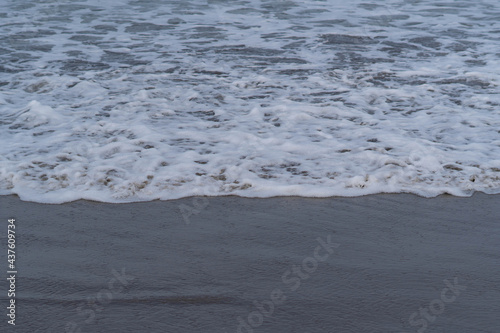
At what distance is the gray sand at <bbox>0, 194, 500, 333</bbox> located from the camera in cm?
285

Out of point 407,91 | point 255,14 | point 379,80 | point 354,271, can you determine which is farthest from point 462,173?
point 255,14

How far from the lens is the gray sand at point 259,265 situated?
9.34 ft

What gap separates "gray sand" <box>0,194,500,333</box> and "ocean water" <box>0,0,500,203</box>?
308 mm

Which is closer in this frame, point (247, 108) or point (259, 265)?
point (259, 265)

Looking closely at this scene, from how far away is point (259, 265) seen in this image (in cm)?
331

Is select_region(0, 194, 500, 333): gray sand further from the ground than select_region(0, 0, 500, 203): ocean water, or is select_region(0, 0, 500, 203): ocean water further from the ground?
select_region(0, 194, 500, 333): gray sand

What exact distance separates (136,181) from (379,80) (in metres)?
3.84

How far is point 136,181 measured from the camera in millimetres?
4422

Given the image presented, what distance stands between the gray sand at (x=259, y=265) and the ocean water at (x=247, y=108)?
31 centimetres

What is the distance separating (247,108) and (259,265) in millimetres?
3069

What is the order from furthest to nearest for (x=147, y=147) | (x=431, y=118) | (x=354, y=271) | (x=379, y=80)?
(x=379, y=80) < (x=431, y=118) < (x=147, y=147) < (x=354, y=271)

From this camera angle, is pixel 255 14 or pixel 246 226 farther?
pixel 255 14

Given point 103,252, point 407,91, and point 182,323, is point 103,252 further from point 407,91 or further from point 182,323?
point 407,91

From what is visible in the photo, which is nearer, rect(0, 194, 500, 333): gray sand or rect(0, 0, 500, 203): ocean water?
rect(0, 194, 500, 333): gray sand
